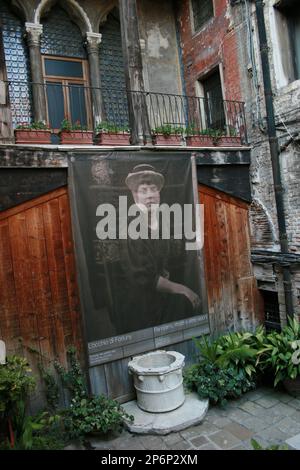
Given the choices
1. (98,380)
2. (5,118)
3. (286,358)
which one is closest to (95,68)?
(5,118)

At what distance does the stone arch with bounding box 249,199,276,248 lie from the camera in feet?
23.3

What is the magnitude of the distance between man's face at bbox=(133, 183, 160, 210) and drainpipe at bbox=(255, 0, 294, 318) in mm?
2313

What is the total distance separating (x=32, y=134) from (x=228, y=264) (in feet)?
13.9

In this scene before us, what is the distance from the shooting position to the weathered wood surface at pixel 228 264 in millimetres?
6897

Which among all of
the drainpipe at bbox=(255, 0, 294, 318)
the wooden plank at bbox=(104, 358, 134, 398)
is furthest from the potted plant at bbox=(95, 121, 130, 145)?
the wooden plank at bbox=(104, 358, 134, 398)

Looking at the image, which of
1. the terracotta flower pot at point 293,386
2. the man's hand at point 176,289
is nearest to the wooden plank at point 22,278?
the man's hand at point 176,289

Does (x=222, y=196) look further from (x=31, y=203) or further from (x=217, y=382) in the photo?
(x=31, y=203)

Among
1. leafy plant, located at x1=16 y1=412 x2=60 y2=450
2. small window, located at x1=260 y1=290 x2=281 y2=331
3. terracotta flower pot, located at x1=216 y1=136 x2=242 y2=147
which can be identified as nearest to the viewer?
leafy plant, located at x1=16 y1=412 x2=60 y2=450

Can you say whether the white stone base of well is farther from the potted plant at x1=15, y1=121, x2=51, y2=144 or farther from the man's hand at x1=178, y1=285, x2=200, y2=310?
the potted plant at x1=15, y1=121, x2=51, y2=144

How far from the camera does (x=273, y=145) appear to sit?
6.70 m

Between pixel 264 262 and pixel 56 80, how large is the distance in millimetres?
5863

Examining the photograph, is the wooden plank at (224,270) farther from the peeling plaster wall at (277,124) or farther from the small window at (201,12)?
the small window at (201,12)

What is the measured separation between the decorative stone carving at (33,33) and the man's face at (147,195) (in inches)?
160
